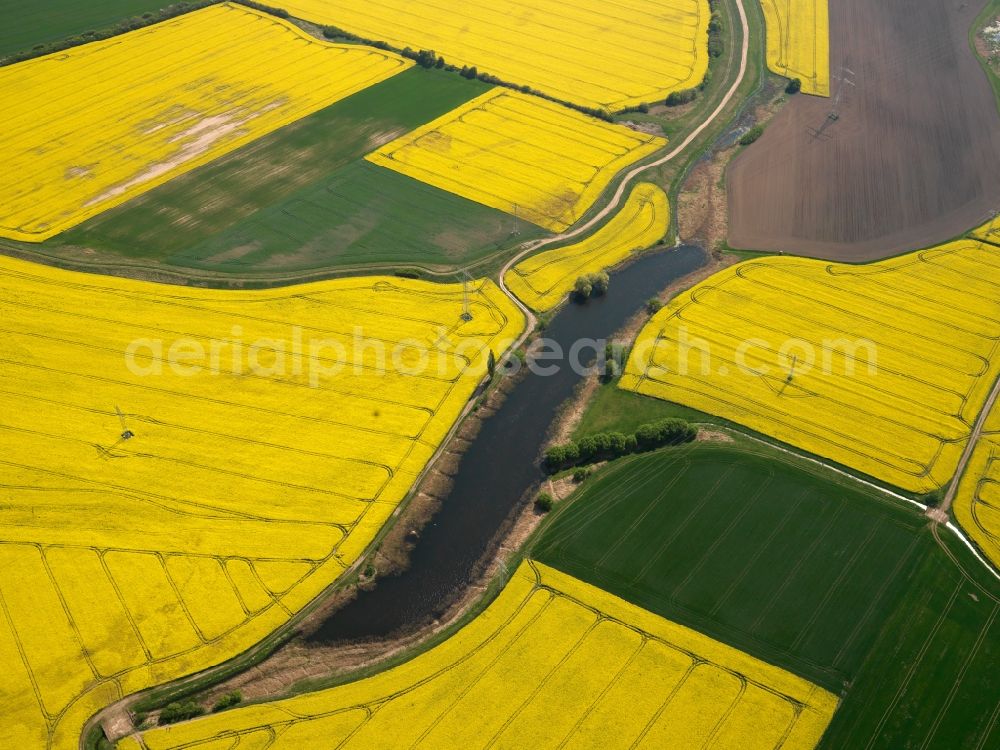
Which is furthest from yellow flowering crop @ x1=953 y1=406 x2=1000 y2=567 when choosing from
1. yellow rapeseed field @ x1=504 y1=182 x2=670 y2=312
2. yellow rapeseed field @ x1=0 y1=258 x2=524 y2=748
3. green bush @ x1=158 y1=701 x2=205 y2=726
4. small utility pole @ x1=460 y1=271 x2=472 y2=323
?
green bush @ x1=158 y1=701 x2=205 y2=726

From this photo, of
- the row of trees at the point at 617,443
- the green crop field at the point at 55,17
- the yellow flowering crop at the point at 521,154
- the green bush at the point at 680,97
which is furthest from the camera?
the green crop field at the point at 55,17

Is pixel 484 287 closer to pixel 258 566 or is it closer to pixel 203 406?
pixel 203 406

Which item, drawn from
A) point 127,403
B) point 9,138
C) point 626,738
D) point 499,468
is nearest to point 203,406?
point 127,403

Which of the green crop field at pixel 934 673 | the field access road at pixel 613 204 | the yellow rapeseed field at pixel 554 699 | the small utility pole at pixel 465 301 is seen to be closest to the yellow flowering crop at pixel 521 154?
the field access road at pixel 613 204

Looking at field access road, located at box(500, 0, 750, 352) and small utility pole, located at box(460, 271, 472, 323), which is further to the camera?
field access road, located at box(500, 0, 750, 352)

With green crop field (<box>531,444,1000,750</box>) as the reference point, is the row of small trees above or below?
above

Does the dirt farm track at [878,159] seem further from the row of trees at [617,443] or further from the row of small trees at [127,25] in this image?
the row of small trees at [127,25]

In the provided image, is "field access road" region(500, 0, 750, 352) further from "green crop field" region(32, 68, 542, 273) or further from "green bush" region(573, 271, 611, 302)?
"green bush" region(573, 271, 611, 302)
